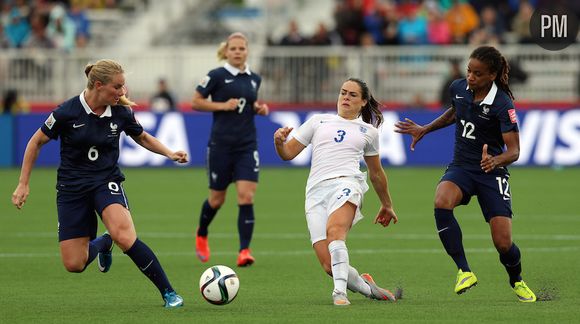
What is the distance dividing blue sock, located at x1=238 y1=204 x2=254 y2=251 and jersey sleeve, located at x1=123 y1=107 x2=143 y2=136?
128 inches

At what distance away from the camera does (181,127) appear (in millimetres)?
26219

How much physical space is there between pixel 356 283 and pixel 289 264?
322cm

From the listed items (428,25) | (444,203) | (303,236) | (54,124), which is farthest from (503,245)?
(428,25)

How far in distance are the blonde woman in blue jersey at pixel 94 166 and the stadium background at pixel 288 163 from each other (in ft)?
1.49

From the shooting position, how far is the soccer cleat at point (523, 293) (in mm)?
10367

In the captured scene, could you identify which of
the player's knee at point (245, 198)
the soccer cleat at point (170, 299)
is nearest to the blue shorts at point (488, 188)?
the soccer cleat at point (170, 299)

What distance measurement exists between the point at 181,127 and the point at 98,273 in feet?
45.1

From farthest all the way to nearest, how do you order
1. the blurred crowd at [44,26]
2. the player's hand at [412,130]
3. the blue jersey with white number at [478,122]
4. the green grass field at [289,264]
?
the blurred crowd at [44,26], the player's hand at [412,130], the blue jersey with white number at [478,122], the green grass field at [289,264]

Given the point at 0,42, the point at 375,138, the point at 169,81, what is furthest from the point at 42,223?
the point at 0,42

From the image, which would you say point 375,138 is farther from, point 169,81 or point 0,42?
point 0,42

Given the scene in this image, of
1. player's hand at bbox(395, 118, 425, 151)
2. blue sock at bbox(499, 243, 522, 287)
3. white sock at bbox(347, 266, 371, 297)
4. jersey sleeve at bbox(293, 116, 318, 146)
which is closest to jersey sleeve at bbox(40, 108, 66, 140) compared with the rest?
jersey sleeve at bbox(293, 116, 318, 146)

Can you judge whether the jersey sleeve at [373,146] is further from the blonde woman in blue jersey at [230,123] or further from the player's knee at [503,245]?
the blonde woman in blue jersey at [230,123]

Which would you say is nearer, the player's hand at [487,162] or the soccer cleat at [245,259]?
the player's hand at [487,162]

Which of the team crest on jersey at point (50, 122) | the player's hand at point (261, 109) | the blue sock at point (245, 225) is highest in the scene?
the team crest on jersey at point (50, 122)
